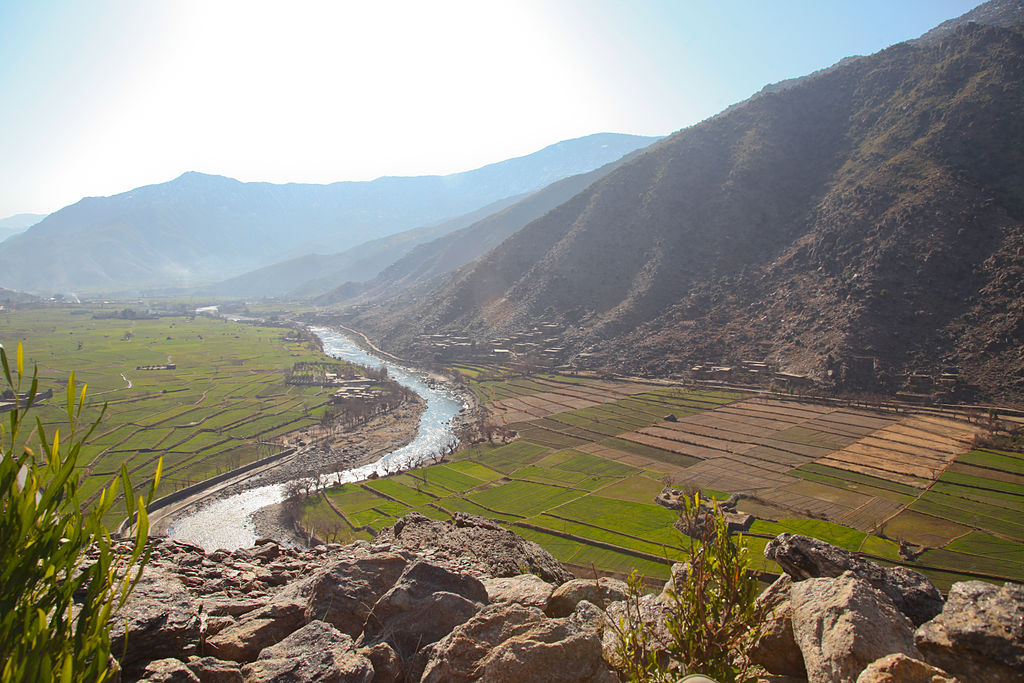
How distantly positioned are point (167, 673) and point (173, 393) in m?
92.8

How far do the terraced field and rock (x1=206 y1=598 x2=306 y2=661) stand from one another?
26.6 meters

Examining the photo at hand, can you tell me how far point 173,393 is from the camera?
278 feet

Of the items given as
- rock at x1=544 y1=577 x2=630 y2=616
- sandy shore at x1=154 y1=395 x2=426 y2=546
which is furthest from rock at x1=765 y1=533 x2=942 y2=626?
sandy shore at x1=154 y1=395 x2=426 y2=546

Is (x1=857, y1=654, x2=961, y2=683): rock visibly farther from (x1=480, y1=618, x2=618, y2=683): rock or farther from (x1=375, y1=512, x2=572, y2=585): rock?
(x1=375, y1=512, x2=572, y2=585): rock

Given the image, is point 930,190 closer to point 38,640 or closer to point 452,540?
point 452,540

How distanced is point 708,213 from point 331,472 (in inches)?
3526

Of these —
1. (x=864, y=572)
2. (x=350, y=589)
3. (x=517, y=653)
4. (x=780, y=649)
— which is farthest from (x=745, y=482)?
(x=517, y=653)

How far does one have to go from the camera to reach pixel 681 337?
285 ft

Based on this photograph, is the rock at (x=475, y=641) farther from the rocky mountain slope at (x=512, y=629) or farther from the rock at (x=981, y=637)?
the rock at (x=981, y=637)

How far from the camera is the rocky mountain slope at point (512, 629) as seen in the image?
669cm

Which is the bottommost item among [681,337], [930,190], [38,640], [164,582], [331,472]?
[331,472]

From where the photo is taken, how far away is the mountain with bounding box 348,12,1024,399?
6569 centimetres

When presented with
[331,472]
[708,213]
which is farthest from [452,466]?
[708,213]

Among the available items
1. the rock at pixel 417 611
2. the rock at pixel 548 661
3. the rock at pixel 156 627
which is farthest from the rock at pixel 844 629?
the rock at pixel 156 627
